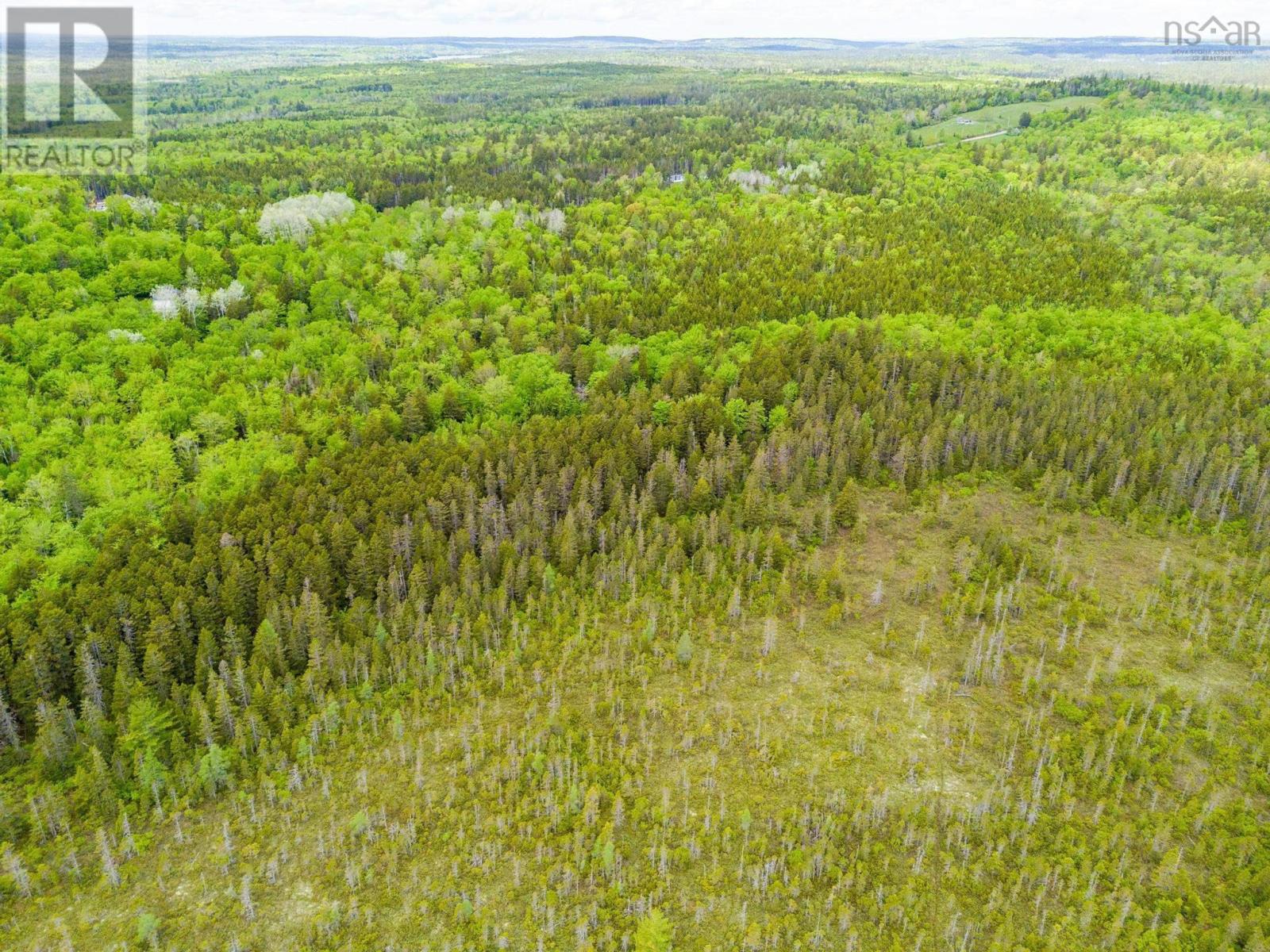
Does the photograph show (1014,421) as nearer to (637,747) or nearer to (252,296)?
(637,747)

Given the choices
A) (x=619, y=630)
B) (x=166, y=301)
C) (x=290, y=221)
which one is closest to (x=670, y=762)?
(x=619, y=630)

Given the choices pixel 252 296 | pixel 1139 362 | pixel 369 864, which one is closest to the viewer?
pixel 369 864

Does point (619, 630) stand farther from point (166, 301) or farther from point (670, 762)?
point (166, 301)

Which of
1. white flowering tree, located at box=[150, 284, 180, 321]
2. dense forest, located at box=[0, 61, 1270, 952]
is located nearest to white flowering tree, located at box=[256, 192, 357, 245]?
dense forest, located at box=[0, 61, 1270, 952]

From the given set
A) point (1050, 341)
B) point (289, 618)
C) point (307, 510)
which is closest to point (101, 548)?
point (307, 510)

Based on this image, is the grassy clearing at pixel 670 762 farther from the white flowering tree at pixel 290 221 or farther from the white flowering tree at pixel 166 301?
the white flowering tree at pixel 290 221

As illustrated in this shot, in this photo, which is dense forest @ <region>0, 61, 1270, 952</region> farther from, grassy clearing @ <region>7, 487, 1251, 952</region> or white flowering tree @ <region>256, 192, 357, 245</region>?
white flowering tree @ <region>256, 192, 357, 245</region>

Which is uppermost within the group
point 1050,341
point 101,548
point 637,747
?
point 1050,341

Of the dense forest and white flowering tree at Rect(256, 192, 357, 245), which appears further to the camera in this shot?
white flowering tree at Rect(256, 192, 357, 245)
